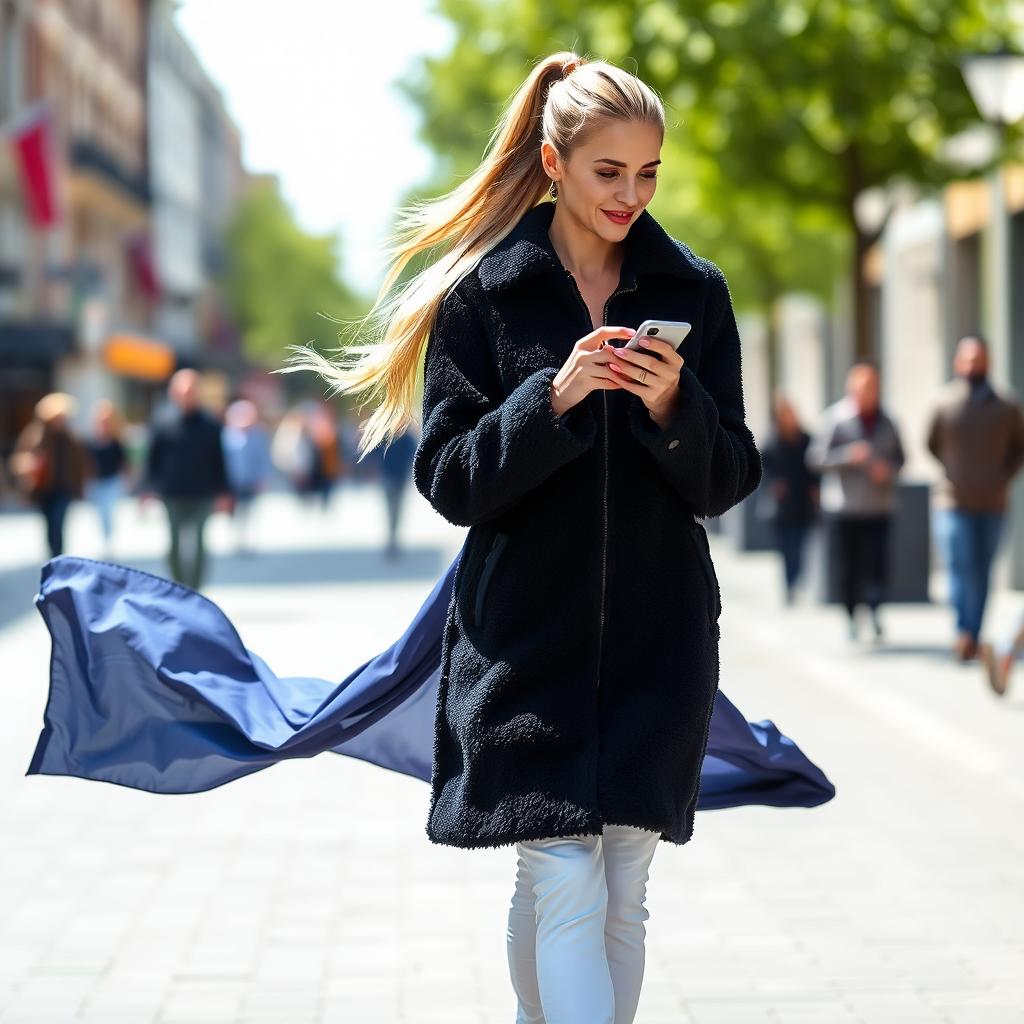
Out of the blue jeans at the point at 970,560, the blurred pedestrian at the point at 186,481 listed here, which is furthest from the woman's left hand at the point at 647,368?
the blurred pedestrian at the point at 186,481

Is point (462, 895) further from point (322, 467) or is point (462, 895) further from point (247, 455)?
point (322, 467)

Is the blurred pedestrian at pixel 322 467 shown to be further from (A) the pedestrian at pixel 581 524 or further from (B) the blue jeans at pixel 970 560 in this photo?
(A) the pedestrian at pixel 581 524

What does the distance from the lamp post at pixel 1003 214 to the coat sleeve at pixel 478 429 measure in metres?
11.0

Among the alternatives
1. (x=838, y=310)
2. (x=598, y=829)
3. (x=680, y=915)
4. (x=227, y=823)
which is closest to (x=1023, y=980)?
(x=680, y=915)

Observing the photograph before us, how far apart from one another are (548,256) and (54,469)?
579 inches

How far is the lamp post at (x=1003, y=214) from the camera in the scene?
44.9 feet

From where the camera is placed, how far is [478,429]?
3277 millimetres

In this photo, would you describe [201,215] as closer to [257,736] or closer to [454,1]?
[454,1]

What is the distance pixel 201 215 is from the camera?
3073 inches

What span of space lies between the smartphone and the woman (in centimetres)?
3

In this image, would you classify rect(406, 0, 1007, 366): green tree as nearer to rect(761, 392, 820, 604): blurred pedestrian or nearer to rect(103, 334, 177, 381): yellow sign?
rect(761, 392, 820, 604): blurred pedestrian

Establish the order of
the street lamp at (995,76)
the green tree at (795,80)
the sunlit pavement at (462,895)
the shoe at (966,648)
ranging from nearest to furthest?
the sunlit pavement at (462,895), the shoe at (966,648), the street lamp at (995,76), the green tree at (795,80)

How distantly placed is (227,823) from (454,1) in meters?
22.1

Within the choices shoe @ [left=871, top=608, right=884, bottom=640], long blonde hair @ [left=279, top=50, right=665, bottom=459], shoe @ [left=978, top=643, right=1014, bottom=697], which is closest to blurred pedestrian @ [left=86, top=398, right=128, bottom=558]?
shoe @ [left=871, top=608, right=884, bottom=640]
